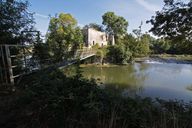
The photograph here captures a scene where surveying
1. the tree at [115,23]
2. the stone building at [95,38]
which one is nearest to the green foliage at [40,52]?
the stone building at [95,38]

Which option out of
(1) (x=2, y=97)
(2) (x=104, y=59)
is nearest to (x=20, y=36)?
(1) (x=2, y=97)

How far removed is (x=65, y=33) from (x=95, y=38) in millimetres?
16797

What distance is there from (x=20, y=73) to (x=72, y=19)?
23.4 m

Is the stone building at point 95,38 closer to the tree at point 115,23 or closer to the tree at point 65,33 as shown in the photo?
the tree at point 115,23

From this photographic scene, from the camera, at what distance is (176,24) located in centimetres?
604

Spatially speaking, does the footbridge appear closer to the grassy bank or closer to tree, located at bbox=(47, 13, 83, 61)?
the grassy bank

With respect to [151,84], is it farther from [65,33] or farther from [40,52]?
[65,33]

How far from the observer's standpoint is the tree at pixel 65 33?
463 inches

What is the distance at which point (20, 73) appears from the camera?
4930mm

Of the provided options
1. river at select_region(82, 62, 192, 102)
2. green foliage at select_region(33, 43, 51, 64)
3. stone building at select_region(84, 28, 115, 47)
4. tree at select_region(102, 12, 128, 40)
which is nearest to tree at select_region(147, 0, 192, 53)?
river at select_region(82, 62, 192, 102)

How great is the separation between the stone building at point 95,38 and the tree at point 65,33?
4370 mm

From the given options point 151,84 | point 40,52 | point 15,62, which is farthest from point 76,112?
point 151,84

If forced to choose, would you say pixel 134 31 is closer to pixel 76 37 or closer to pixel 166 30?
pixel 76 37

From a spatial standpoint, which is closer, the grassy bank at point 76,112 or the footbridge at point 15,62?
the grassy bank at point 76,112
